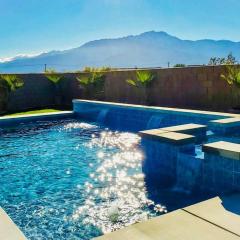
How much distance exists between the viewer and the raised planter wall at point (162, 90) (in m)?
12.2

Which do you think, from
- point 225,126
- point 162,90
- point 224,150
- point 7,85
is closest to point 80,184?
point 224,150

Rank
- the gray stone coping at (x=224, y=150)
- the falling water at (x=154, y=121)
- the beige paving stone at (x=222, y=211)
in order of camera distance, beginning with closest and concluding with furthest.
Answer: the beige paving stone at (x=222, y=211) < the gray stone coping at (x=224, y=150) < the falling water at (x=154, y=121)

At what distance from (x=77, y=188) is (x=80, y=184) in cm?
18

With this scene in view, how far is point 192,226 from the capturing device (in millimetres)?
3240

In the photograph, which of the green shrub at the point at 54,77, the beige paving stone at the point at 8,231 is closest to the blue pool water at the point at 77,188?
the beige paving stone at the point at 8,231

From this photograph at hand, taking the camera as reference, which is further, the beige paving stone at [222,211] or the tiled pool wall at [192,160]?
the tiled pool wall at [192,160]

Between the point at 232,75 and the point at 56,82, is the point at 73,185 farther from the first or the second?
the point at 56,82

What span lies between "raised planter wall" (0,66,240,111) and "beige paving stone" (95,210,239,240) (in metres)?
8.95

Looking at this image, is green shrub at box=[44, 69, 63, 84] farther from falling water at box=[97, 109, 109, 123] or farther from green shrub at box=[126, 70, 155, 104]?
falling water at box=[97, 109, 109, 123]

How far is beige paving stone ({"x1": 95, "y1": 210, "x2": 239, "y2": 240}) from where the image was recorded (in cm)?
304

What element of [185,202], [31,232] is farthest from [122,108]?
[31,232]

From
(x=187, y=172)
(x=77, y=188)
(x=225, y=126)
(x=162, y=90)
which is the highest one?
(x=162, y=90)

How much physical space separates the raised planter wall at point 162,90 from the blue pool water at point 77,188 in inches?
167

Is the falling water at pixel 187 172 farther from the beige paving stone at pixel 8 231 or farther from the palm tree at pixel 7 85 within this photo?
the palm tree at pixel 7 85
